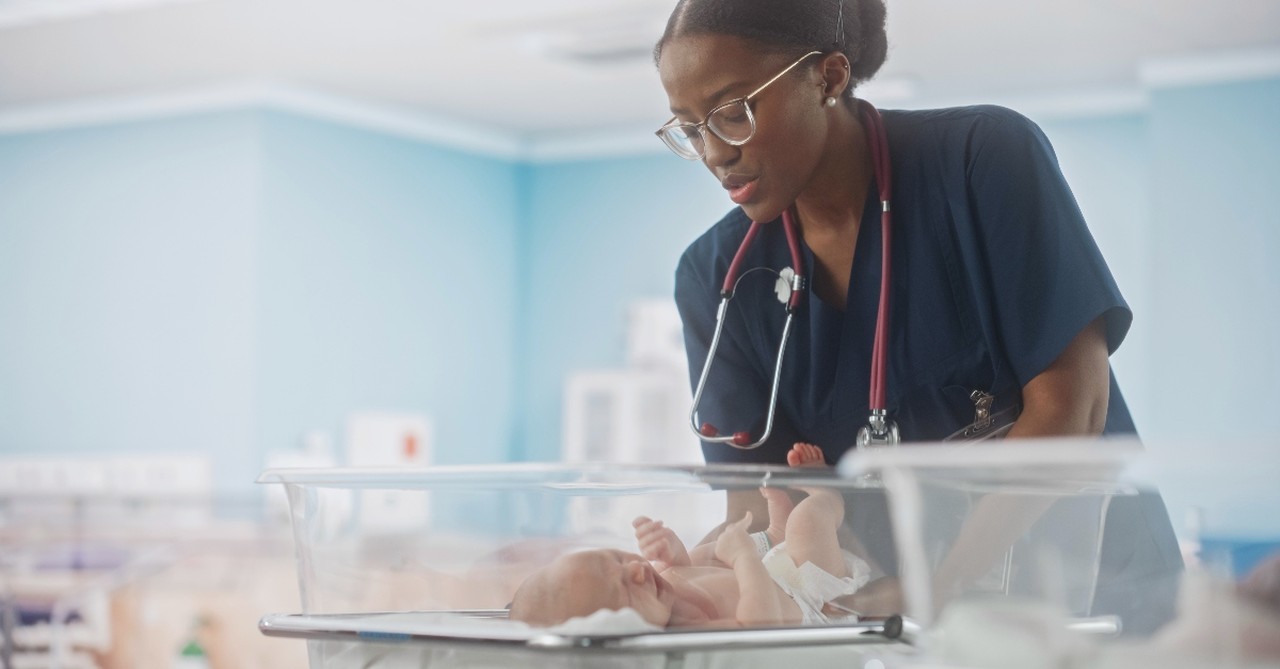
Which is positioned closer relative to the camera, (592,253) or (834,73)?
(834,73)

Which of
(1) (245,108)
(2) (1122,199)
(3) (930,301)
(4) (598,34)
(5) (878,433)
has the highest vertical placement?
(4) (598,34)

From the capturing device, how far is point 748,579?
1042mm

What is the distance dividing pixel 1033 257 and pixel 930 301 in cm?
14

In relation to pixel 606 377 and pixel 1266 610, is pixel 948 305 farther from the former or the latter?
pixel 606 377

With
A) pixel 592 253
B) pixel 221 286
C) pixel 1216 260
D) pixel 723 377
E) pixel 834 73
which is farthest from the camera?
pixel 592 253

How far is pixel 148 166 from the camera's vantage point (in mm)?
4801

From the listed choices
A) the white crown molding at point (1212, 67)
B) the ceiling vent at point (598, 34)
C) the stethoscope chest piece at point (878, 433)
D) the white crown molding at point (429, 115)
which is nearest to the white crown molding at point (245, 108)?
the white crown molding at point (429, 115)

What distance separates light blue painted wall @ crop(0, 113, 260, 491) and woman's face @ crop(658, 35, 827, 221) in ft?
11.6

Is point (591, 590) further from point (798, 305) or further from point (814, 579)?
point (798, 305)

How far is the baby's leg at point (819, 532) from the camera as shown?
3.43 feet

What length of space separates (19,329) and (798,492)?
4682 millimetres

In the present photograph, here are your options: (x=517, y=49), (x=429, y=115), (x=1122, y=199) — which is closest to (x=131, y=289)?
(x=429, y=115)

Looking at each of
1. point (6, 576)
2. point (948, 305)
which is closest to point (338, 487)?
point (948, 305)

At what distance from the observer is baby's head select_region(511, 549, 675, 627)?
104 centimetres
